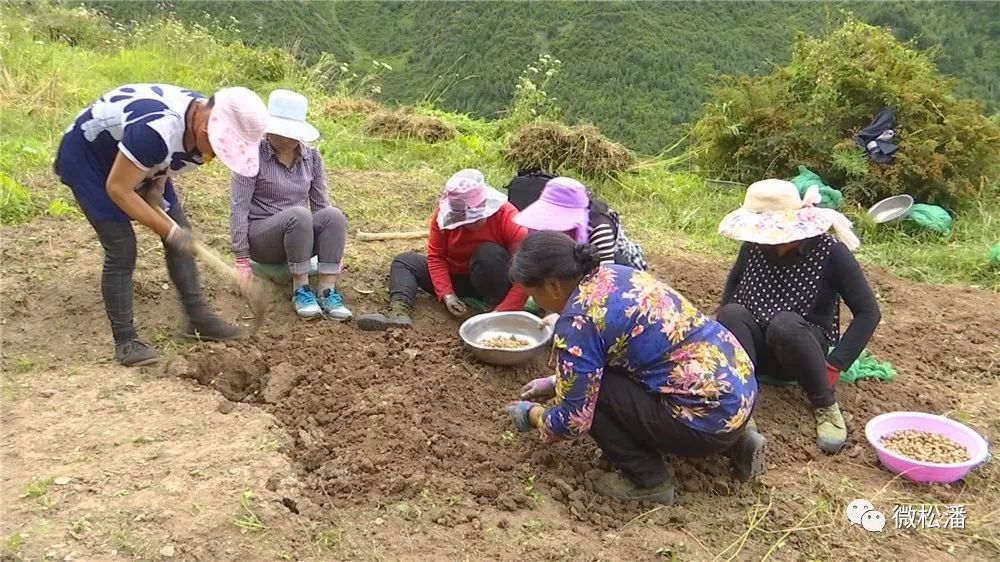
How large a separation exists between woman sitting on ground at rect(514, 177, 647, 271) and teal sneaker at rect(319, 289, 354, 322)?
1.05 metres

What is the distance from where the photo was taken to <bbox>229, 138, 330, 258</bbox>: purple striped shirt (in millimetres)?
3586

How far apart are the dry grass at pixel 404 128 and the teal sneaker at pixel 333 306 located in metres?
3.79

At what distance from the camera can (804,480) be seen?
107 inches

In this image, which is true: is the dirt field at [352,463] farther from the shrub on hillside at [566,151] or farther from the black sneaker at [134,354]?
the shrub on hillside at [566,151]

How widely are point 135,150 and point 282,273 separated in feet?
4.24

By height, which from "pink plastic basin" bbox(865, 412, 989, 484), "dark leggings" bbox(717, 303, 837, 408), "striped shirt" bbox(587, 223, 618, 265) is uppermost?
"striped shirt" bbox(587, 223, 618, 265)

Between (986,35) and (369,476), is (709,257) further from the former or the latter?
(986,35)

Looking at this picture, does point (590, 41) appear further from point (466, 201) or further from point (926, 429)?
point (926, 429)

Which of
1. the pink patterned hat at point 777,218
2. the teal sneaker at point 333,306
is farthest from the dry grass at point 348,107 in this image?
the pink patterned hat at point 777,218

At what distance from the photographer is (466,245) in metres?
3.77

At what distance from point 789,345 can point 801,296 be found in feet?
0.80

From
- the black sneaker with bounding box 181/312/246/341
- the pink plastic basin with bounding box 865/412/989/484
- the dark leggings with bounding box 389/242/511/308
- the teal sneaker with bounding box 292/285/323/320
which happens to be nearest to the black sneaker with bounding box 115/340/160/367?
the black sneaker with bounding box 181/312/246/341

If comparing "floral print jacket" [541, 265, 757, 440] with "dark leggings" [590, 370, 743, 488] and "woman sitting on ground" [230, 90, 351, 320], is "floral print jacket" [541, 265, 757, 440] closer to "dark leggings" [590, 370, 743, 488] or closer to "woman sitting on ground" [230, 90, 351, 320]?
"dark leggings" [590, 370, 743, 488]

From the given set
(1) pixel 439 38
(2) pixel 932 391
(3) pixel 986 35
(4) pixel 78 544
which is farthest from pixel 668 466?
(1) pixel 439 38
